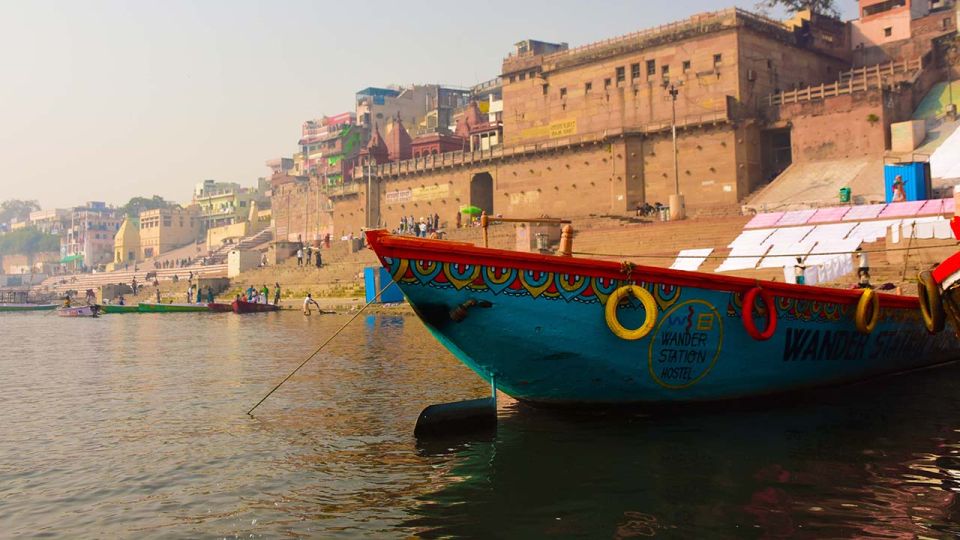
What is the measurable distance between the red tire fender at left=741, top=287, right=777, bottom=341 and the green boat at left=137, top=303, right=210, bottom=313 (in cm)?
4253

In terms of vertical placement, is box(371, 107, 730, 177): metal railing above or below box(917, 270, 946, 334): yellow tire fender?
above

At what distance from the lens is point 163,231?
4203 inches

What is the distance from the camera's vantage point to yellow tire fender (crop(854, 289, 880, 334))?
1091cm

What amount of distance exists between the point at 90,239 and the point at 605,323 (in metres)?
131

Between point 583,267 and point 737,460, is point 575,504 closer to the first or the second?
point 737,460

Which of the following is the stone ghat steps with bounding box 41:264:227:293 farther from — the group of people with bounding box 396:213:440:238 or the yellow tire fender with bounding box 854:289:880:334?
the yellow tire fender with bounding box 854:289:880:334

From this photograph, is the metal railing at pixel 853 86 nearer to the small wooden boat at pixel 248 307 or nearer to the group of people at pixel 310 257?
the small wooden boat at pixel 248 307

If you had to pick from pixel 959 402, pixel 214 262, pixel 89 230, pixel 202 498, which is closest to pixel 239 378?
pixel 202 498

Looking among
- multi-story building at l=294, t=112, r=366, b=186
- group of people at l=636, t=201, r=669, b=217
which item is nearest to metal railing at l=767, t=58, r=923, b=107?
group of people at l=636, t=201, r=669, b=217

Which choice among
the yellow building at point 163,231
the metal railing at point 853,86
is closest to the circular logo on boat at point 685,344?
the metal railing at point 853,86

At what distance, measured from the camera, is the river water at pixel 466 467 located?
5.98 m

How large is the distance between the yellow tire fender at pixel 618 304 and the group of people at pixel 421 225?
4129 cm

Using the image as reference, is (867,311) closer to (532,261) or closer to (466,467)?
(532,261)

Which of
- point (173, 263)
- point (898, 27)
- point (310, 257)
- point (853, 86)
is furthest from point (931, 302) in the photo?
point (173, 263)
